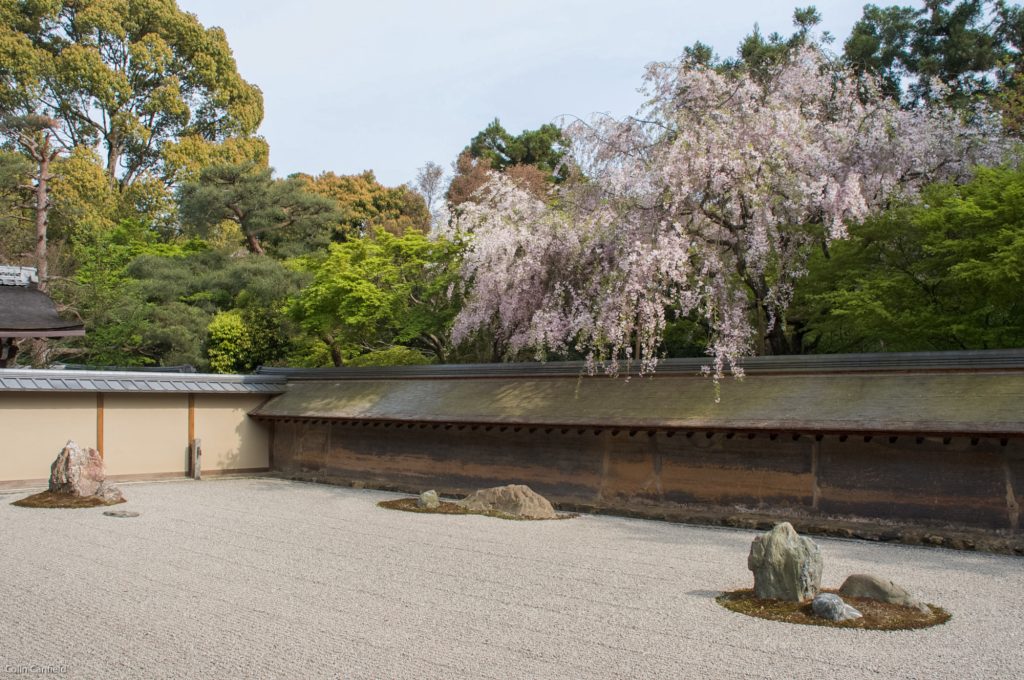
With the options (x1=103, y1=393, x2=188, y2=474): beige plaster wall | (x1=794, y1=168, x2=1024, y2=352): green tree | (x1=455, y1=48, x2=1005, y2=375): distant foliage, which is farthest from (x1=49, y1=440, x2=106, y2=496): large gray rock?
(x1=794, y1=168, x2=1024, y2=352): green tree

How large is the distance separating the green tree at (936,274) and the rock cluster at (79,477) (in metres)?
10.3

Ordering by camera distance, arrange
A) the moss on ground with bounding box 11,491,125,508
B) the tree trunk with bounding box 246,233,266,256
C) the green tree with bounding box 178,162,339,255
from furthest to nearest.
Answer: the tree trunk with bounding box 246,233,266,256, the green tree with bounding box 178,162,339,255, the moss on ground with bounding box 11,491,125,508

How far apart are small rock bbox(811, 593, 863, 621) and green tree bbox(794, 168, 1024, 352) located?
5.52 m

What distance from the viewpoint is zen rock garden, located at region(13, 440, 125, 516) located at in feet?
39.3

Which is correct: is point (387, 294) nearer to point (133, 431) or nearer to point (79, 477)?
point (133, 431)

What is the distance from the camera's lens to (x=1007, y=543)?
8.48 m

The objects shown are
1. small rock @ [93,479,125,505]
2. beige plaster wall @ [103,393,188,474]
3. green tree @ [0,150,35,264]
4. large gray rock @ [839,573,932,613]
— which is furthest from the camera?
green tree @ [0,150,35,264]

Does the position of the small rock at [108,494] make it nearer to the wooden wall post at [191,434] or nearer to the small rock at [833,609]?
the wooden wall post at [191,434]

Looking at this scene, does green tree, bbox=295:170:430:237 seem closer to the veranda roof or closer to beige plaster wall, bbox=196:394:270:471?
beige plaster wall, bbox=196:394:270:471

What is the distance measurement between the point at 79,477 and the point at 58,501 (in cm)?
48

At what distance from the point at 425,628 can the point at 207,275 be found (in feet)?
65.8

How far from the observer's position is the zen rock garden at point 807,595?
5.84 meters

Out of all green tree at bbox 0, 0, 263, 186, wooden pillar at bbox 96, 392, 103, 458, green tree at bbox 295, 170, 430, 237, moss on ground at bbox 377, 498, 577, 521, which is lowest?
moss on ground at bbox 377, 498, 577, 521

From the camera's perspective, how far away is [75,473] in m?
12.1
